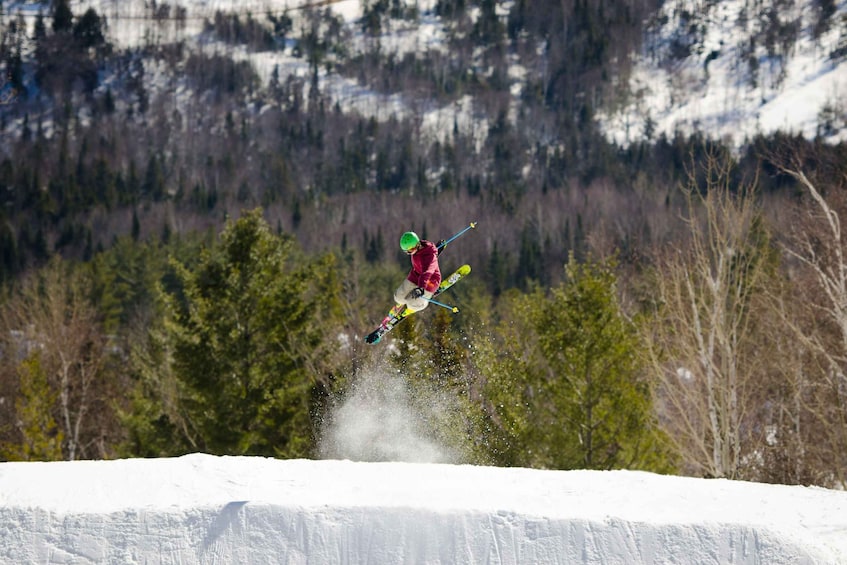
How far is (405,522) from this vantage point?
9.39 metres

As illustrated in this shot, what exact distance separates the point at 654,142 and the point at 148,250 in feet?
380

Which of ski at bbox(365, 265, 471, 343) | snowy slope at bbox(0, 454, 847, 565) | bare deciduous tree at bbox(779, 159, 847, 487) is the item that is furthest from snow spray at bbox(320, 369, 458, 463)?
bare deciduous tree at bbox(779, 159, 847, 487)

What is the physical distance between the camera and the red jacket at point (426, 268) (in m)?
11.3

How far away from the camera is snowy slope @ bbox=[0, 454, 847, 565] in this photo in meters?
9.05

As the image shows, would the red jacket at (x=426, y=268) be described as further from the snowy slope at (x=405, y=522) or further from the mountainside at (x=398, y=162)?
the mountainside at (x=398, y=162)

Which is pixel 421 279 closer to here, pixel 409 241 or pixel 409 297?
pixel 409 297

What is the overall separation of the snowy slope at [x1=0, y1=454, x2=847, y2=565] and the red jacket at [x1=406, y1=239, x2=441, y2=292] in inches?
103

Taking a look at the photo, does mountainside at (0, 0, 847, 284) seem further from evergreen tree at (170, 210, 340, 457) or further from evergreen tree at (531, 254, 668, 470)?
evergreen tree at (531, 254, 668, 470)

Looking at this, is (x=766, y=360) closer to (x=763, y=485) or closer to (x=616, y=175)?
(x=763, y=485)

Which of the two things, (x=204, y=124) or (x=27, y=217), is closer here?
A: (x=27, y=217)

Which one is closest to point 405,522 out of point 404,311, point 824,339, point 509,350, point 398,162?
point 404,311

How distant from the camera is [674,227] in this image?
3501 inches

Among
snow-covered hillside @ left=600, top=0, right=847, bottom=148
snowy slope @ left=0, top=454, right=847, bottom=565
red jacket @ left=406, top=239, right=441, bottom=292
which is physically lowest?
snow-covered hillside @ left=600, top=0, right=847, bottom=148

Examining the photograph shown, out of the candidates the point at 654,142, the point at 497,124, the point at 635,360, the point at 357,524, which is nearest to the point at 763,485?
the point at 357,524
